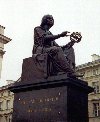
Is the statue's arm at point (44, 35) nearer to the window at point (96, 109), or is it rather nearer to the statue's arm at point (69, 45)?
the statue's arm at point (69, 45)

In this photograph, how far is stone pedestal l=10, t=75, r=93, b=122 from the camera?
23.5 feet

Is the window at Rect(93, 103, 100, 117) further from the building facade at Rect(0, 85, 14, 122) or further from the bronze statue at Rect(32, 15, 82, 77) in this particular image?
the bronze statue at Rect(32, 15, 82, 77)

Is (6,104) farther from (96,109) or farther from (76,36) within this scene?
(76,36)

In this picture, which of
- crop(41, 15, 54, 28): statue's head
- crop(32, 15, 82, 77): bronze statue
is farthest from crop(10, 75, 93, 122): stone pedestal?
crop(41, 15, 54, 28): statue's head

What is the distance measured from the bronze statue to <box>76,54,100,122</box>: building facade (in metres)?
32.9

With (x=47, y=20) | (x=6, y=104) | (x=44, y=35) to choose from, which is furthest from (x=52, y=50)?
(x=6, y=104)

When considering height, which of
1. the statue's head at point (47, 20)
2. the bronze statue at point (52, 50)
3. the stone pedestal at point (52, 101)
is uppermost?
the statue's head at point (47, 20)

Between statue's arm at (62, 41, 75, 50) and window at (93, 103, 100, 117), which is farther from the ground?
statue's arm at (62, 41, 75, 50)

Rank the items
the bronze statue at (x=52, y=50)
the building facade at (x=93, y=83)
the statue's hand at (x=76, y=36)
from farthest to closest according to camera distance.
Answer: the building facade at (x=93, y=83)
the statue's hand at (x=76, y=36)
the bronze statue at (x=52, y=50)

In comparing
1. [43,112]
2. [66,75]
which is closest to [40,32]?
[66,75]

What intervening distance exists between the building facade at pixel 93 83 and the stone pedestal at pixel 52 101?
33.5m

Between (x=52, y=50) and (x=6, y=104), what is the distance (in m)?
49.4

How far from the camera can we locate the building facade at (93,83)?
40.8 meters

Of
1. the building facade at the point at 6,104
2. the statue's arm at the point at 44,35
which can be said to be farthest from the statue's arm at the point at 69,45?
the building facade at the point at 6,104
